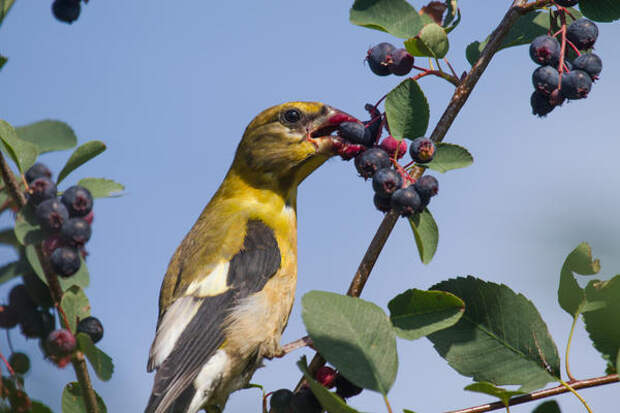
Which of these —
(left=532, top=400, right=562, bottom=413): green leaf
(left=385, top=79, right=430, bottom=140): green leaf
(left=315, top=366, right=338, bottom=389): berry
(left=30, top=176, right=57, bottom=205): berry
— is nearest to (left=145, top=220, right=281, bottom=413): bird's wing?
(left=315, top=366, right=338, bottom=389): berry

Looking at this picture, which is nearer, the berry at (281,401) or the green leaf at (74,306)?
the green leaf at (74,306)

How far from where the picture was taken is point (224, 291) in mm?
3961

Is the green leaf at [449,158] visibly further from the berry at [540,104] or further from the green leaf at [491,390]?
the green leaf at [491,390]

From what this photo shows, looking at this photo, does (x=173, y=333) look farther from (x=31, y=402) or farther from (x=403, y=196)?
(x=403, y=196)

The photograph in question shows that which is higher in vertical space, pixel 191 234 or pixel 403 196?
pixel 403 196

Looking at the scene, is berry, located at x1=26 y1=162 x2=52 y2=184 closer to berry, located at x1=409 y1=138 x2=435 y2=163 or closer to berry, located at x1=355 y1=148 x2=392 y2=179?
berry, located at x1=355 y1=148 x2=392 y2=179

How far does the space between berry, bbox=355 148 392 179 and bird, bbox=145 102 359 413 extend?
467 mm

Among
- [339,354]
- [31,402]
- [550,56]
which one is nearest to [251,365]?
[31,402]

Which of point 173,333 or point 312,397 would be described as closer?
point 312,397

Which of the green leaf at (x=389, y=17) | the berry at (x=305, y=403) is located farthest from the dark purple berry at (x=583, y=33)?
the berry at (x=305, y=403)

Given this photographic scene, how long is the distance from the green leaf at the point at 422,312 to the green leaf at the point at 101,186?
1100mm

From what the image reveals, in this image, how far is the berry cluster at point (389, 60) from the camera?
9.40 feet

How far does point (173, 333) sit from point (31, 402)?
1.45 metres

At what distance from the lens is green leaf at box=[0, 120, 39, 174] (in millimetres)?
2350
